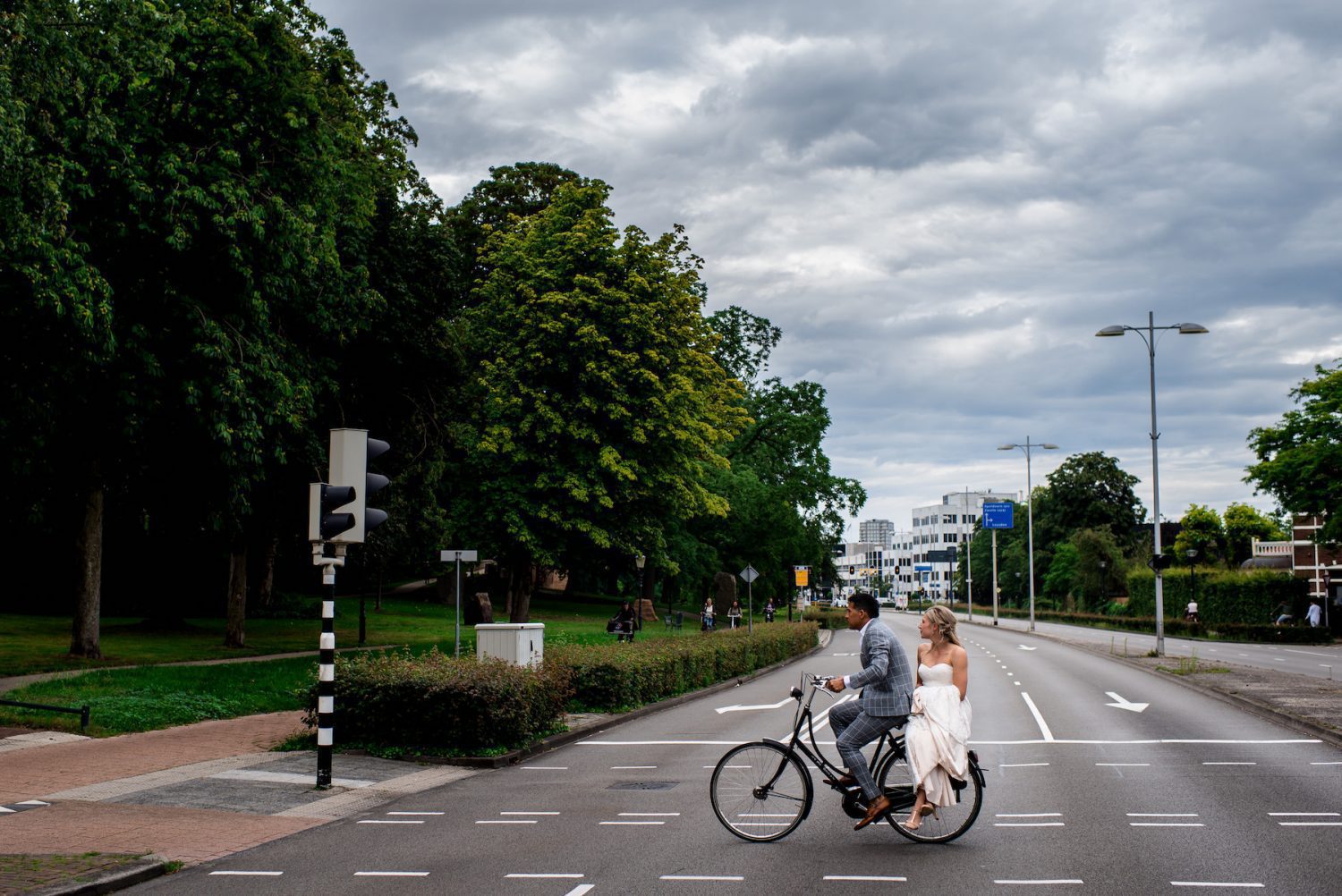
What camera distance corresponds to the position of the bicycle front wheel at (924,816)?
26.9 ft

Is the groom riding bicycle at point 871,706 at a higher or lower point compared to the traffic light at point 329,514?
lower

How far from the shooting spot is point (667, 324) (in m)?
31.4

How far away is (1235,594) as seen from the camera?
199 feet

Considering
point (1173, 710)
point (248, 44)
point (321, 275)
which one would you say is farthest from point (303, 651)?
point (1173, 710)

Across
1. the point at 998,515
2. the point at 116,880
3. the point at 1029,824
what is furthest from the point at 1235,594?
the point at 116,880

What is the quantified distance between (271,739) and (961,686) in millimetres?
9857

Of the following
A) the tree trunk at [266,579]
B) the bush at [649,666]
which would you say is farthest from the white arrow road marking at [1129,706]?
the tree trunk at [266,579]

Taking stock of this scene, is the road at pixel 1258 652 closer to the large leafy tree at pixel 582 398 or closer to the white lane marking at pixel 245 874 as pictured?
the large leafy tree at pixel 582 398

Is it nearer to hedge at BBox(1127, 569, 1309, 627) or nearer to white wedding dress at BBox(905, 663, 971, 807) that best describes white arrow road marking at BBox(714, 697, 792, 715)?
white wedding dress at BBox(905, 663, 971, 807)

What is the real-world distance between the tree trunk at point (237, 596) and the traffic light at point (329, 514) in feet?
66.1

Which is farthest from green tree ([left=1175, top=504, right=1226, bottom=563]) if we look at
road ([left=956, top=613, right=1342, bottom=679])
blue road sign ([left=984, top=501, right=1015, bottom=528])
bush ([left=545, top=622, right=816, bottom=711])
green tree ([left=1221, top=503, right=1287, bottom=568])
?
bush ([left=545, top=622, right=816, bottom=711])

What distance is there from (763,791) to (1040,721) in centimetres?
1031

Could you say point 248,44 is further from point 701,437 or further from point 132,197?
point 701,437

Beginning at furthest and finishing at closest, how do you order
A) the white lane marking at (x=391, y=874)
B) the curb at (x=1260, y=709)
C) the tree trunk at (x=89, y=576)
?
1. the tree trunk at (x=89, y=576)
2. the curb at (x=1260, y=709)
3. the white lane marking at (x=391, y=874)
